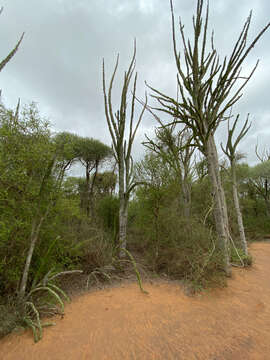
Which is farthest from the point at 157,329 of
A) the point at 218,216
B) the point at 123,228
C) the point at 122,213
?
the point at 122,213

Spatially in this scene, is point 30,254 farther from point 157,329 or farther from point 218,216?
point 218,216

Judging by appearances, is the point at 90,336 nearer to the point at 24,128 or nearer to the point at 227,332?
the point at 227,332

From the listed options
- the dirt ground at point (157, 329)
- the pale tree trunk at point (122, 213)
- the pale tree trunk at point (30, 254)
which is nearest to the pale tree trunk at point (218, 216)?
the dirt ground at point (157, 329)

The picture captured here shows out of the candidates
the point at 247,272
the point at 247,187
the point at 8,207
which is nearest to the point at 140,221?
the point at 247,272

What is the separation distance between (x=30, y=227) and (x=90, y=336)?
1796 mm

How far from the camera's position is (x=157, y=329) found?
2053 mm

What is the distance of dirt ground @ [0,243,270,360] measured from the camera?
1674 mm

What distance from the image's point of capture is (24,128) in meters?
2.68

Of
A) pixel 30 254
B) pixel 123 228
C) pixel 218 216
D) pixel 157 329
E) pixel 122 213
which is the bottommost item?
pixel 157 329

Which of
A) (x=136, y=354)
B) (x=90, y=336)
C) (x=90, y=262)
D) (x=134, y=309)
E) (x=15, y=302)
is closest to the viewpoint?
(x=136, y=354)

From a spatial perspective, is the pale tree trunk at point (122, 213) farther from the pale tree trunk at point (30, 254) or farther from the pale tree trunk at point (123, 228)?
the pale tree trunk at point (30, 254)

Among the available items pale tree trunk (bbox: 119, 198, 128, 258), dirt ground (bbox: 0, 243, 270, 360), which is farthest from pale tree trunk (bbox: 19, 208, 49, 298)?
pale tree trunk (bbox: 119, 198, 128, 258)

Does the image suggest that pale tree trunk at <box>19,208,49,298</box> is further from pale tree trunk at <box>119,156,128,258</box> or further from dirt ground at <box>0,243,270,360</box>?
pale tree trunk at <box>119,156,128,258</box>

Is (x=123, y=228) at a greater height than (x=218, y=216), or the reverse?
(x=218, y=216)
